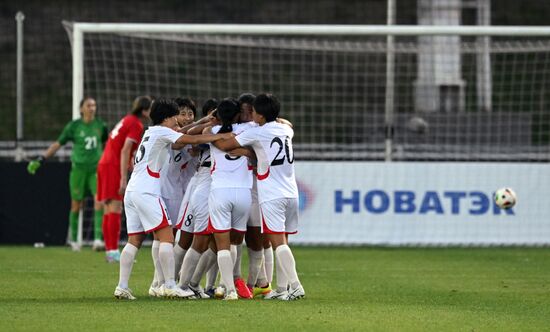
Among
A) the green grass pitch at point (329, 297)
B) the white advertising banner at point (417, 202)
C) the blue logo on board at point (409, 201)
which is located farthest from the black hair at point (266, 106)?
the blue logo on board at point (409, 201)

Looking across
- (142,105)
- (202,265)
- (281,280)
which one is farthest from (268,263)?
(142,105)

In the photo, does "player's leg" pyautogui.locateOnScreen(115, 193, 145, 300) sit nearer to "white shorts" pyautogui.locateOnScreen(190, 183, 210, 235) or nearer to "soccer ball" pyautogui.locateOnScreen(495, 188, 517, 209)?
"white shorts" pyautogui.locateOnScreen(190, 183, 210, 235)

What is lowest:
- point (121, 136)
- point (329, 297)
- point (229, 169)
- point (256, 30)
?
point (329, 297)

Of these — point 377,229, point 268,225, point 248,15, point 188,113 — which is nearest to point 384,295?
point 268,225

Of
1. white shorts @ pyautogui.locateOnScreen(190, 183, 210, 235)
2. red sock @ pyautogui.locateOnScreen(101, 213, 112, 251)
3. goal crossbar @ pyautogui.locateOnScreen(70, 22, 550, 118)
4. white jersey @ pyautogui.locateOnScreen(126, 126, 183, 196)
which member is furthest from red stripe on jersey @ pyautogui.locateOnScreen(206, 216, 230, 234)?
goal crossbar @ pyautogui.locateOnScreen(70, 22, 550, 118)

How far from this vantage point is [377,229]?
19922 millimetres

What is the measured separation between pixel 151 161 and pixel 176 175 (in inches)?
39.1

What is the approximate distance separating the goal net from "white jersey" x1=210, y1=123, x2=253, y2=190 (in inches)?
290

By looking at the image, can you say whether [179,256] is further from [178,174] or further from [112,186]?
[112,186]

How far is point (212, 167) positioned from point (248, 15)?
24.6m

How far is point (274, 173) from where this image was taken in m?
12.0

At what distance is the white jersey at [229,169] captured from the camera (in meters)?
11.9

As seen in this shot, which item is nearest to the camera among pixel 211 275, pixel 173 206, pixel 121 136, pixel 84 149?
pixel 211 275

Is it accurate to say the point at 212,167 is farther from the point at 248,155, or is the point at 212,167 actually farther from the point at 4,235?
the point at 4,235
